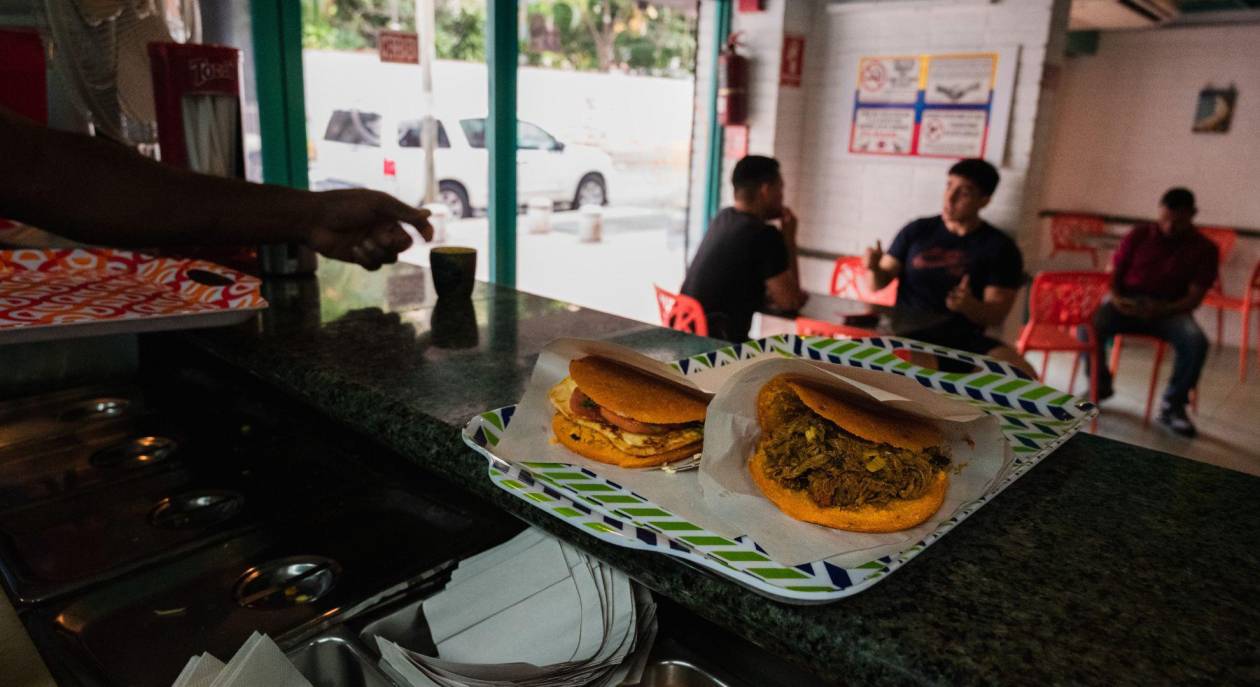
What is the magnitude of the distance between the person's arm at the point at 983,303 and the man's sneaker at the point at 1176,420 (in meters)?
1.91

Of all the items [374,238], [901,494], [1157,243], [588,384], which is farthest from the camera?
[1157,243]

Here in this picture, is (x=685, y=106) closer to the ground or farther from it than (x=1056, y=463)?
farther from it

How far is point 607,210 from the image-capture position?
5.16 meters

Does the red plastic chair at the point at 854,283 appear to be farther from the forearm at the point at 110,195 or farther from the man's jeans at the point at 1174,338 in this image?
the forearm at the point at 110,195

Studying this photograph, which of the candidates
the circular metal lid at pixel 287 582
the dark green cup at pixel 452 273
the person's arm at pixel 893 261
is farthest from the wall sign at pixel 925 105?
the circular metal lid at pixel 287 582

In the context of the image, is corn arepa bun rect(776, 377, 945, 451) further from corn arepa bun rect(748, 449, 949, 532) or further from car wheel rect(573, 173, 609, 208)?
car wheel rect(573, 173, 609, 208)

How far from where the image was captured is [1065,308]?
4621 mm

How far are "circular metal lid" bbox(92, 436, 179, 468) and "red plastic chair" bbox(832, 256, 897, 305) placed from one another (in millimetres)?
3687

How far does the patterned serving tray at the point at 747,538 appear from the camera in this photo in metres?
0.65

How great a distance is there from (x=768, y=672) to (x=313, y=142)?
9.69ft

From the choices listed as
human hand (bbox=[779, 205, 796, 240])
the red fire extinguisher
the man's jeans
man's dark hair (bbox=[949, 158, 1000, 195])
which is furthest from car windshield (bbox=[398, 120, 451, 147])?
the man's jeans

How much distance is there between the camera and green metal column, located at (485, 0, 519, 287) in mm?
3744

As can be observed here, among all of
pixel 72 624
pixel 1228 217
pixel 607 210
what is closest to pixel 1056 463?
pixel 72 624

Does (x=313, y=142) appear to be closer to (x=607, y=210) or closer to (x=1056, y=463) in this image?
(x=607, y=210)
